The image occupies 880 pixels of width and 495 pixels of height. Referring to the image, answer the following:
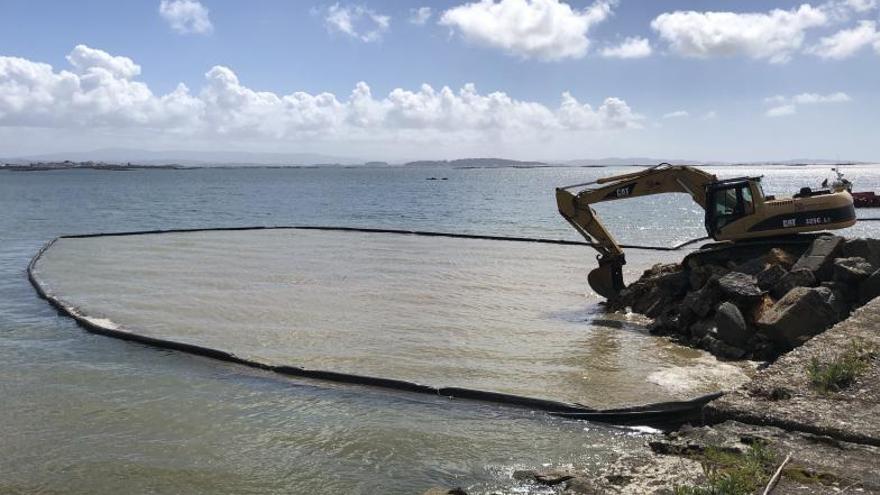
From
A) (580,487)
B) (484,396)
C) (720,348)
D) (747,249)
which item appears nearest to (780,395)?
(580,487)

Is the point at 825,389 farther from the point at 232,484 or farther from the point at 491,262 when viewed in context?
the point at 491,262

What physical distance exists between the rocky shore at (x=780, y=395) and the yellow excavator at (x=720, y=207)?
99 centimetres

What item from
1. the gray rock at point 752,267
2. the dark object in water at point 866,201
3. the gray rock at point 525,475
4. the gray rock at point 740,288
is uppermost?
the dark object in water at point 866,201

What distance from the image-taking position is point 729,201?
14.5 m

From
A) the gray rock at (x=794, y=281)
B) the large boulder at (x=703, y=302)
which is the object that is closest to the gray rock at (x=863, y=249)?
the gray rock at (x=794, y=281)

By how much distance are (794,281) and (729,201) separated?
2898mm

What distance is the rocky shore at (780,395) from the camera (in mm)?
5988

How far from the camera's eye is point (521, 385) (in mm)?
9805

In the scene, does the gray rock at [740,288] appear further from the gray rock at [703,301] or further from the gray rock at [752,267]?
the gray rock at [752,267]

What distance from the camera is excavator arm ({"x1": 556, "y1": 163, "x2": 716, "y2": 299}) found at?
15.3m

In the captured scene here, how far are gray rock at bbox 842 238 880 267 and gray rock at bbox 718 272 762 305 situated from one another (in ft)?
6.22

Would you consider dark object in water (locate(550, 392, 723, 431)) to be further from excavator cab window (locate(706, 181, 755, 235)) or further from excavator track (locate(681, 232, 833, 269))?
excavator cab window (locate(706, 181, 755, 235))

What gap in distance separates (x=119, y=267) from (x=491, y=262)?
11913 mm

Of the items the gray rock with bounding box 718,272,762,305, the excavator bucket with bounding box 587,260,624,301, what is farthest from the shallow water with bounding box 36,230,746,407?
the gray rock with bounding box 718,272,762,305
